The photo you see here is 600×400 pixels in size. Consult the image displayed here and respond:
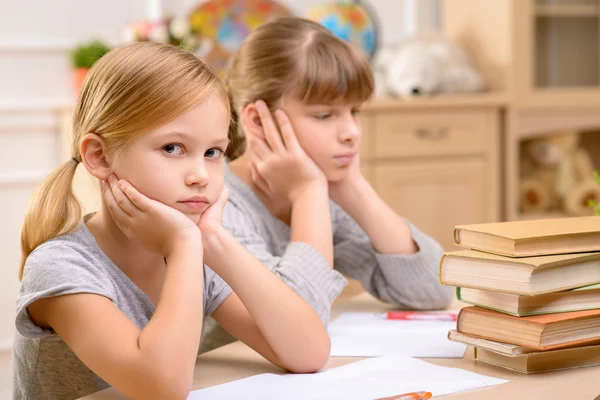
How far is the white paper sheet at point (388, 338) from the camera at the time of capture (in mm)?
1191

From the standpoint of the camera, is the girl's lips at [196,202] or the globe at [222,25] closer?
the girl's lips at [196,202]

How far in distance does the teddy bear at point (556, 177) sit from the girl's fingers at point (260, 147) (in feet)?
7.86

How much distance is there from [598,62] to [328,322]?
8.95 ft

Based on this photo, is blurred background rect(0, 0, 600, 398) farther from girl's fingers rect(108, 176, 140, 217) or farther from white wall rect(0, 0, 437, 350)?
girl's fingers rect(108, 176, 140, 217)

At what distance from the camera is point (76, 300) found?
39.3 inches

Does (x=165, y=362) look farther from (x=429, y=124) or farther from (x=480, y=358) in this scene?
(x=429, y=124)

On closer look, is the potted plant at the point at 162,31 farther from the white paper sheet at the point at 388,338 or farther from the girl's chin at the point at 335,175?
the white paper sheet at the point at 388,338

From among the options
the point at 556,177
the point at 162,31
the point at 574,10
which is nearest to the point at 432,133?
the point at 556,177

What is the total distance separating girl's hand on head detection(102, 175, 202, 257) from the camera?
1046mm

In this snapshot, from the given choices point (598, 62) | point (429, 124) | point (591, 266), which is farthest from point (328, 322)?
point (598, 62)

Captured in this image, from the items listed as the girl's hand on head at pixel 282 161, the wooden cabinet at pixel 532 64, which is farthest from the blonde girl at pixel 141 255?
the wooden cabinet at pixel 532 64

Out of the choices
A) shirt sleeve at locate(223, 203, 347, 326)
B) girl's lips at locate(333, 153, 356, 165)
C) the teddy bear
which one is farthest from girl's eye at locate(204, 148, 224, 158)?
the teddy bear

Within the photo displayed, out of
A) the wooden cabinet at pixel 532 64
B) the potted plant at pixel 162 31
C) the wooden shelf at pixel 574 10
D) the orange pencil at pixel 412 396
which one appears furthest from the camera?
the wooden shelf at pixel 574 10

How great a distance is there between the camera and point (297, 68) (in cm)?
152
